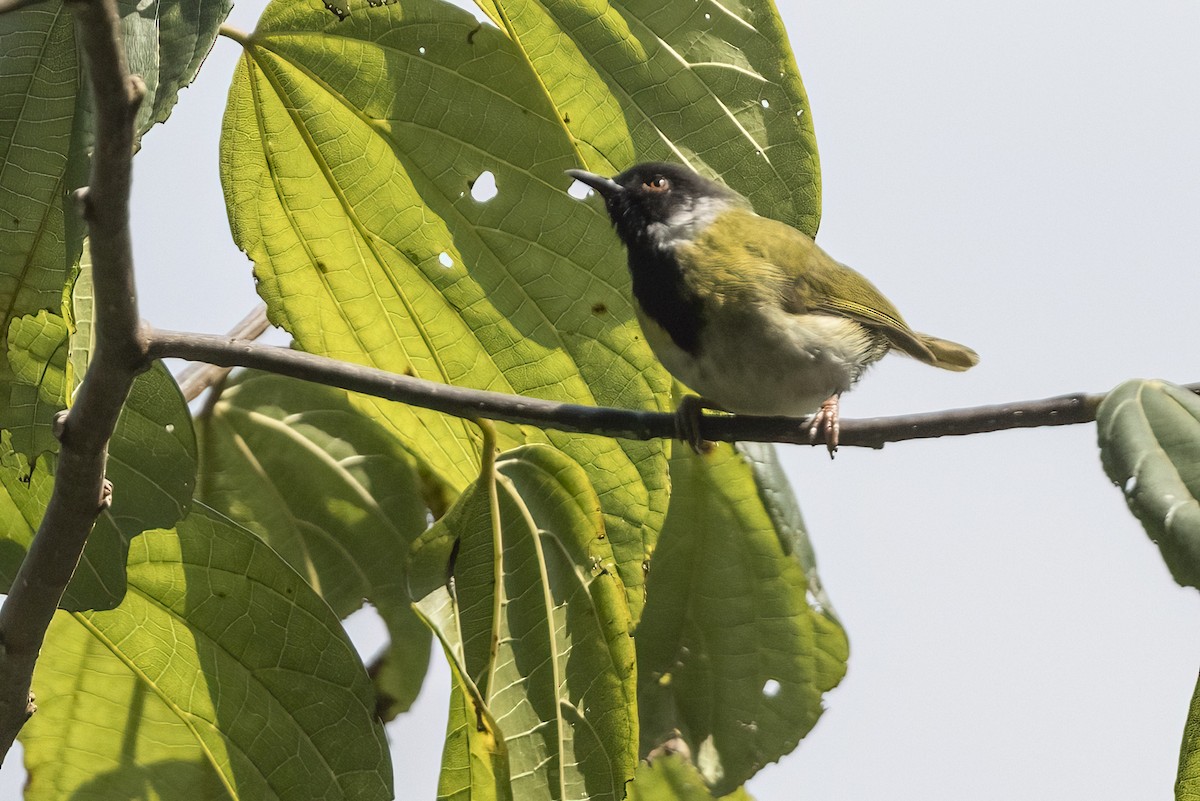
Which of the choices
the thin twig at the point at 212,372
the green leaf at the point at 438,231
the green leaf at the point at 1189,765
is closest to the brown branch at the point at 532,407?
the green leaf at the point at 1189,765

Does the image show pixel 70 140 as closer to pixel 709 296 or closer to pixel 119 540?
pixel 119 540

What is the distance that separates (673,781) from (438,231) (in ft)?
3.73

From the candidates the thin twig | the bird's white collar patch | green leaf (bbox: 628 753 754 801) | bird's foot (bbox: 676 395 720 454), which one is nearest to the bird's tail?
the bird's white collar patch

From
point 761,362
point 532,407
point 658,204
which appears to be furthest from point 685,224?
point 532,407

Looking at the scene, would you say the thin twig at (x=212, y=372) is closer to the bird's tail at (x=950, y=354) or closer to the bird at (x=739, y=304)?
the bird at (x=739, y=304)

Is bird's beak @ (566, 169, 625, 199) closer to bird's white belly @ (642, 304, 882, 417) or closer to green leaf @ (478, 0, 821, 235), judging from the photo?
green leaf @ (478, 0, 821, 235)

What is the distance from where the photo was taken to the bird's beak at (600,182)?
214 centimetres

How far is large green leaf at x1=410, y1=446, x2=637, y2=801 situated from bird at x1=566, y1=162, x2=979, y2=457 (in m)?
0.30

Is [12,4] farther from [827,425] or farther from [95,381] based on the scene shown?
[827,425]

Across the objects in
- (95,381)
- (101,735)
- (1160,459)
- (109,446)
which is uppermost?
(109,446)

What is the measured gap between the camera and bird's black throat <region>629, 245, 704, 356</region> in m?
2.30

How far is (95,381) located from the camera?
1.30 metres

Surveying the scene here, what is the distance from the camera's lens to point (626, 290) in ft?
6.60

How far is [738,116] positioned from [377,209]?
23.5 inches
